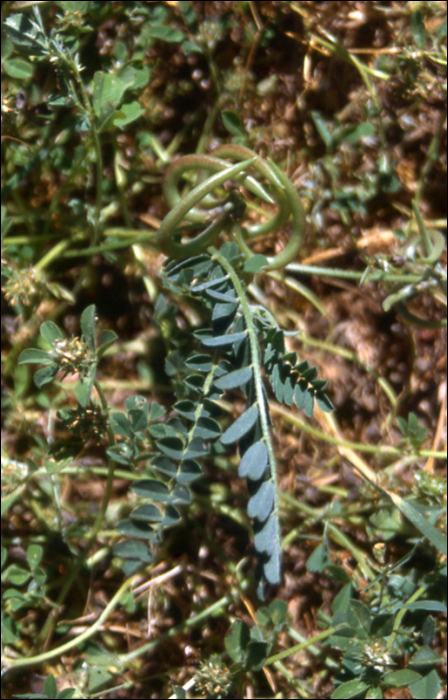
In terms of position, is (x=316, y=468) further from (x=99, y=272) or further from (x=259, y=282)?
(x=99, y=272)

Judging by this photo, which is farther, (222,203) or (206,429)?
(222,203)

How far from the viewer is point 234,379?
1395 millimetres

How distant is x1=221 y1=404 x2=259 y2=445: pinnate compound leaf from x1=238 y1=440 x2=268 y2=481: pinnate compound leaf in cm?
4

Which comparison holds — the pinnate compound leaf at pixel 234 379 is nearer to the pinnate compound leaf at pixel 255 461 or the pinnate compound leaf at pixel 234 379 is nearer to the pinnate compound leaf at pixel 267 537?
the pinnate compound leaf at pixel 255 461

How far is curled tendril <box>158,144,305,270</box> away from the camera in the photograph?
149cm

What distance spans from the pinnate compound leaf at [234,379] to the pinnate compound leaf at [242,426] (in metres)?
0.06

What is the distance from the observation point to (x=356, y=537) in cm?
196

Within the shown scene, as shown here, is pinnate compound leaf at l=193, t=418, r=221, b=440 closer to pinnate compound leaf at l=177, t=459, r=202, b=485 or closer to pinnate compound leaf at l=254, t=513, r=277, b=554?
pinnate compound leaf at l=177, t=459, r=202, b=485

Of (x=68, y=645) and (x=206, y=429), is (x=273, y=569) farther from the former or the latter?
(x=68, y=645)

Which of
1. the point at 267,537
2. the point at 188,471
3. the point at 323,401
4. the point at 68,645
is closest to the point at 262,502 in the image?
the point at 267,537

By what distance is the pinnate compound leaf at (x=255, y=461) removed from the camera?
137 centimetres

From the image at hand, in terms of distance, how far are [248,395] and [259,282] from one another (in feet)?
2.44

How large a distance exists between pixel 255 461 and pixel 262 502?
0.10 m

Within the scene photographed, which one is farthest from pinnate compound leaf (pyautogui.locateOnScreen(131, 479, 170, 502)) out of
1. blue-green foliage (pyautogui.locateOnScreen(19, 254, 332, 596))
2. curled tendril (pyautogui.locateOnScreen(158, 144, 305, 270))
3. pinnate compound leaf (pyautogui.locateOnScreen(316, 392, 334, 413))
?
curled tendril (pyautogui.locateOnScreen(158, 144, 305, 270))
